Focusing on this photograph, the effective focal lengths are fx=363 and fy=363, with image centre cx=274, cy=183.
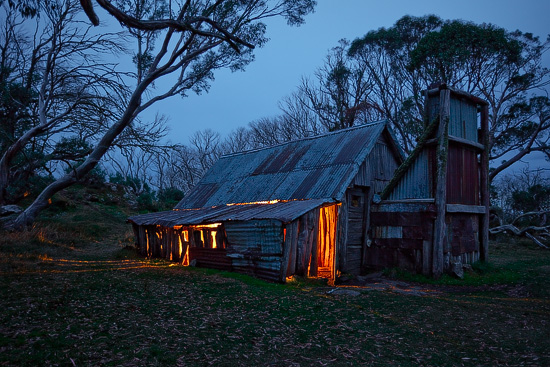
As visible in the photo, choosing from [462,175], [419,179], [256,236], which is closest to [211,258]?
[256,236]

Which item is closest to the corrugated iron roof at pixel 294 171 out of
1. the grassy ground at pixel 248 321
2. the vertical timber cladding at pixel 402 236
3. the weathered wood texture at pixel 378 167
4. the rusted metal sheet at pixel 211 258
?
the weathered wood texture at pixel 378 167

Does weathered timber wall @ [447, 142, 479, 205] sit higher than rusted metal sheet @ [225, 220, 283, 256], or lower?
higher

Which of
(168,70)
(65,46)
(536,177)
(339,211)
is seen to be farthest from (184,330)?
(536,177)

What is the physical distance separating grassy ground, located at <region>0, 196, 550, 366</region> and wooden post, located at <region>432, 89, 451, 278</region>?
886 millimetres

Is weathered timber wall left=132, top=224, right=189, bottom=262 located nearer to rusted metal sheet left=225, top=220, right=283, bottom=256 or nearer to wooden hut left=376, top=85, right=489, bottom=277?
rusted metal sheet left=225, top=220, right=283, bottom=256

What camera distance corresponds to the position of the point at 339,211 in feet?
45.2

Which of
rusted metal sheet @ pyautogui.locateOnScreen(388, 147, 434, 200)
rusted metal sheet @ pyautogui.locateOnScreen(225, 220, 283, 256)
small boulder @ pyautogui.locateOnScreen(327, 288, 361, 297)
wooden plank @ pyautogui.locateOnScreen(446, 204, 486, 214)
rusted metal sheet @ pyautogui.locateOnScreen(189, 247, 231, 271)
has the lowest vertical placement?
small boulder @ pyautogui.locateOnScreen(327, 288, 361, 297)

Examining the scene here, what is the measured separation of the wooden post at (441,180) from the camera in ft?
40.1

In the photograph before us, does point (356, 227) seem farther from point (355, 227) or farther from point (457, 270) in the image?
point (457, 270)

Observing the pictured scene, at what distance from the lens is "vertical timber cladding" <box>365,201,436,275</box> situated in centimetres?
1255

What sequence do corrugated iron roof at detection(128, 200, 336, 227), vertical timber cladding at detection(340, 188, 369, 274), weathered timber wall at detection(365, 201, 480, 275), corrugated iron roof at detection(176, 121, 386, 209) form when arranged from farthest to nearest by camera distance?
1. vertical timber cladding at detection(340, 188, 369, 274)
2. corrugated iron roof at detection(176, 121, 386, 209)
3. weathered timber wall at detection(365, 201, 480, 275)
4. corrugated iron roof at detection(128, 200, 336, 227)

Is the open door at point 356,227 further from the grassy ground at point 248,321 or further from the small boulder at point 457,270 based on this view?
the small boulder at point 457,270

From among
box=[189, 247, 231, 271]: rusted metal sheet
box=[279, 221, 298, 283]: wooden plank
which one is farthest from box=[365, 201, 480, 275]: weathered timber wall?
box=[189, 247, 231, 271]: rusted metal sheet

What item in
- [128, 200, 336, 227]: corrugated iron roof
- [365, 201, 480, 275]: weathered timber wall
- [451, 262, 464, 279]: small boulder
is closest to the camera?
[128, 200, 336, 227]: corrugated iron roof
